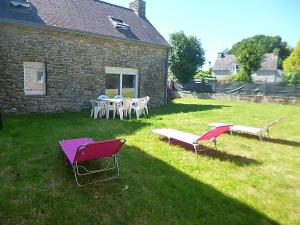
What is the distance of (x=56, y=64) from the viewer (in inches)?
502

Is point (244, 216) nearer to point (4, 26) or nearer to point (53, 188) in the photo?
point (53, 188)

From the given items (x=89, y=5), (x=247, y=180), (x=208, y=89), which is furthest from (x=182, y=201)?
(x=208, y=89)

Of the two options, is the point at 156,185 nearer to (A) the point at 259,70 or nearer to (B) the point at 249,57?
(B) the point at 249,57

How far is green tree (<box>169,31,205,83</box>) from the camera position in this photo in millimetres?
29641

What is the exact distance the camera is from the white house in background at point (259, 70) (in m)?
54.2

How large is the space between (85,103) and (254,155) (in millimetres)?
9338

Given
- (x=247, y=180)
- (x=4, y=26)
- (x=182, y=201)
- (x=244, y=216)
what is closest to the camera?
(x=244, y=216)

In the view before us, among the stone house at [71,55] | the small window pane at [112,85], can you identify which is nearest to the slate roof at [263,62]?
the stone house at [71,55]

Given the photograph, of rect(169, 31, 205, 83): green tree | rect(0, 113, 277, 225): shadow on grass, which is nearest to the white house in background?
rect(169, 31, 205, 83): green tree

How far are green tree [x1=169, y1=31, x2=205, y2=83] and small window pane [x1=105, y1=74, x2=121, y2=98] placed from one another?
1542 cm

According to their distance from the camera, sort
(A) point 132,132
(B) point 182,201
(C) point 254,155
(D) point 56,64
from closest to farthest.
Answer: (B) point 182,201 < (C) point 254,155 < (A) point 132,132 < (D) point 56,64

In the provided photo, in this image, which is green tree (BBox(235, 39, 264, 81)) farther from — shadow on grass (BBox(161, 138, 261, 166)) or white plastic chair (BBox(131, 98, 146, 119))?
shadow on grass (BBox(161, 138, 261, 166))

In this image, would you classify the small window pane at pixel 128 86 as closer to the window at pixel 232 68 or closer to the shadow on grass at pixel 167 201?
Result: the shadow on grass at pixel 167 201

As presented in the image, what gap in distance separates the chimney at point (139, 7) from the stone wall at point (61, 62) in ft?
13.3
